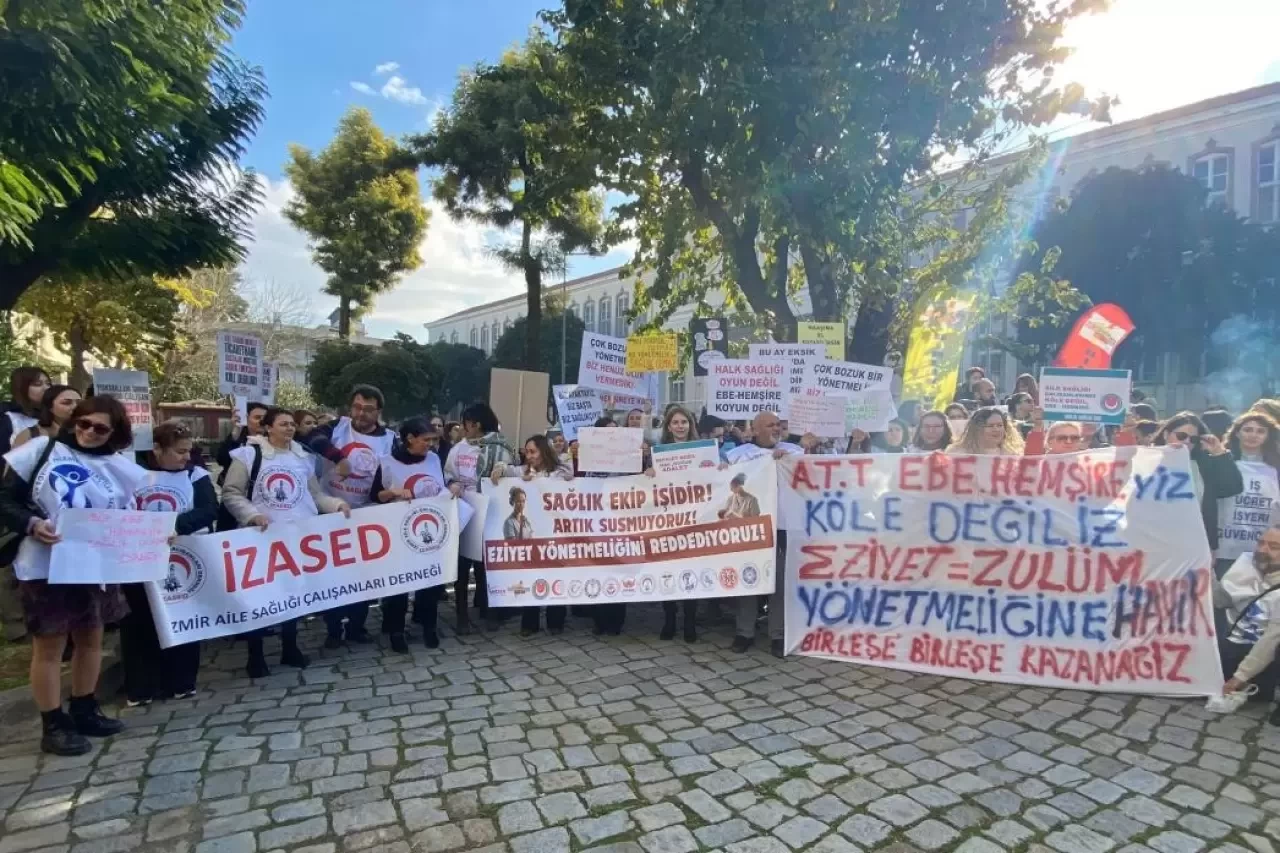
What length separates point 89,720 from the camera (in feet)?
13.2

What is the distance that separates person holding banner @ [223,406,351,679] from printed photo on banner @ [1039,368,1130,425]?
6.99 meters

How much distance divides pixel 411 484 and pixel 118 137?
465cm

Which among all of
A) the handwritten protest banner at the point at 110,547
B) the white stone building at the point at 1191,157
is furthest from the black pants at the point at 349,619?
the white stone building at the point at 1191,157

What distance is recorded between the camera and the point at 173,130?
8086 mm

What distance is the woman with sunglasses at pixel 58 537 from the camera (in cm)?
374

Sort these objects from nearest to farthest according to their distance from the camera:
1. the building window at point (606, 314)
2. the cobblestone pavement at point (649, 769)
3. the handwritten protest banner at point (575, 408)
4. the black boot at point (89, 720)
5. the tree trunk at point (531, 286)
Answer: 1. the cobblestone pavement at point (649, 769)
2. the black boot at point (89, 720)
3. the handwritten protest banner at point (575, 408)
4. the tree trunk at point (531, 286)
5. the building window at point (606, 314)

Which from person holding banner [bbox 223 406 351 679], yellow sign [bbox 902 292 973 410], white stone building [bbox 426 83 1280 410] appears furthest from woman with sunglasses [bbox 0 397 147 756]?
white stone building [bbox 426 83 1280 410]

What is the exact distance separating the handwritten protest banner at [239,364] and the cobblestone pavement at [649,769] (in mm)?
4007

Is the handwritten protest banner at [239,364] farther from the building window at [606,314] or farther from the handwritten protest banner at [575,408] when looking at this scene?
the building window at [606,314]

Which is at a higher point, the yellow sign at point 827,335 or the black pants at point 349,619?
the yellow sign at point 827,335

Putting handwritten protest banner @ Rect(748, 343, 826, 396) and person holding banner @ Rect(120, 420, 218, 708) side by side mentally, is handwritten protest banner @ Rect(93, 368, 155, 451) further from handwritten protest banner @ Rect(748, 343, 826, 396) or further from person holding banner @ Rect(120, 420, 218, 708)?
handwritten protest banner @ Rect(748, 343, 826, 396)

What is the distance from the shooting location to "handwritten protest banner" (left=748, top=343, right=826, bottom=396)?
7.05 m

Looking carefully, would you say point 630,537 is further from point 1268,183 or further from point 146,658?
point 1268,183

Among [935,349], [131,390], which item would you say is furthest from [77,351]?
[935,349]
